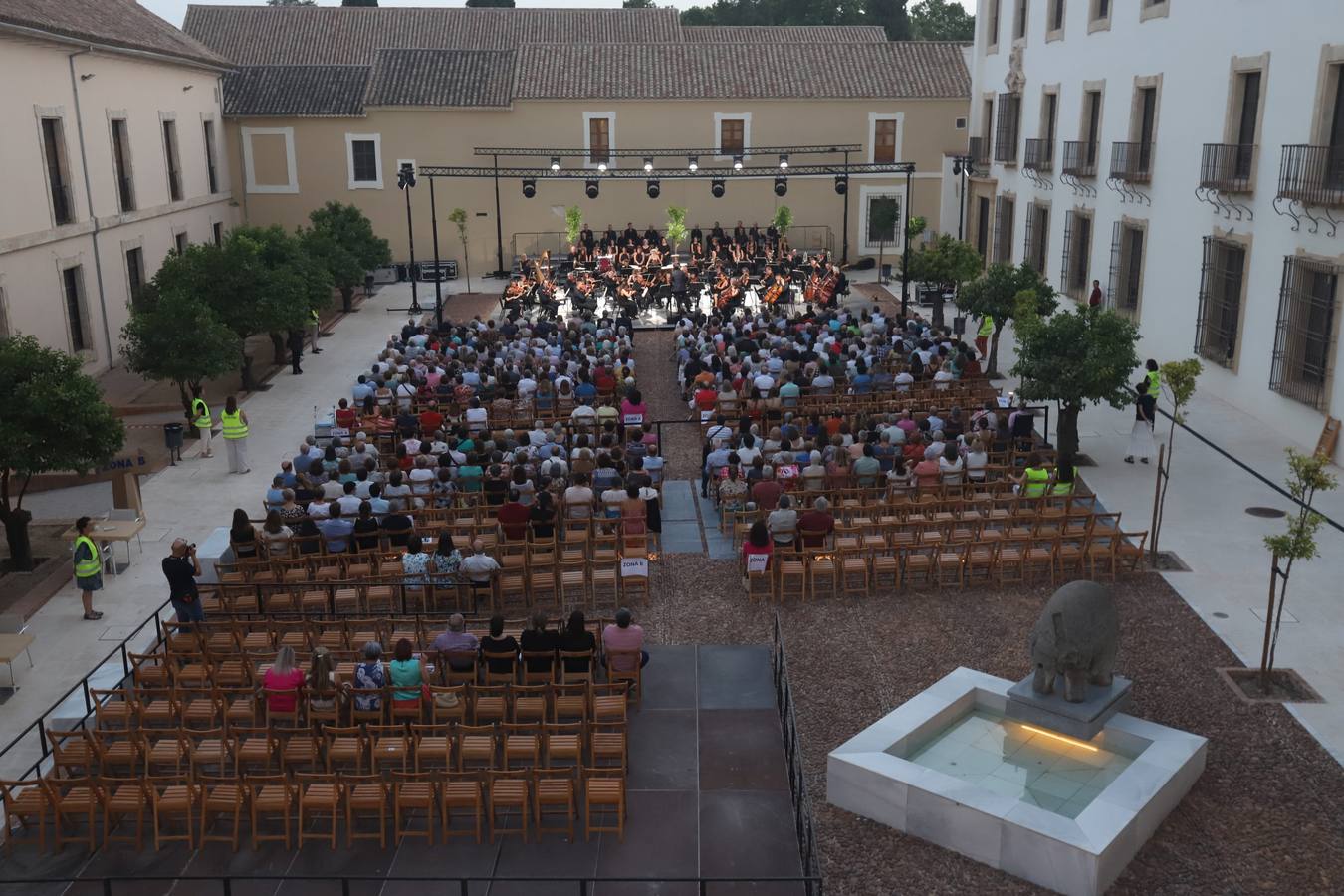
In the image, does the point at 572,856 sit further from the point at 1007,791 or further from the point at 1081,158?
the point at 1081,158

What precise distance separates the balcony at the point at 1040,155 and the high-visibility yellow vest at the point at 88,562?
23509 mm

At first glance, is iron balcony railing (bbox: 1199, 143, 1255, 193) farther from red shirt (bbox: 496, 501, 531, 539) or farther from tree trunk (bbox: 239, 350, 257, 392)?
tree trunk (bbox: 239, 350, 257, 392)

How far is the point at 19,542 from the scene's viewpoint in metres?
14.0

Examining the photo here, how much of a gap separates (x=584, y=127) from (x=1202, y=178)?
21109 mm

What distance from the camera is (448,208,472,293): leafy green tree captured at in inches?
1353

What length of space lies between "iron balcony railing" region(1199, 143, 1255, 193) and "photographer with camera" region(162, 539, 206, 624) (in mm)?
16874

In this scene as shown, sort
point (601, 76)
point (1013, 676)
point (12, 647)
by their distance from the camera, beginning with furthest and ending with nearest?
point (601, 76) → point (12, 647) → point (1013, 676)

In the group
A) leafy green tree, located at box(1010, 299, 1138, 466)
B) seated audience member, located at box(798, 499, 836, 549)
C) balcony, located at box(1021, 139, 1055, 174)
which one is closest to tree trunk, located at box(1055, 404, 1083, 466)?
leafy green tree, located at box(1010, 299, 1138, 466)

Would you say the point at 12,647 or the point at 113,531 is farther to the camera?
the point at 113,531

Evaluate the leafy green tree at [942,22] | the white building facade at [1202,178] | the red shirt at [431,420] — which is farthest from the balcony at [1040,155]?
the leafy green tree at [942,22]

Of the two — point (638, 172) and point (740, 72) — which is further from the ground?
point (740, 72)

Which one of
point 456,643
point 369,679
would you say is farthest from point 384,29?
point 369,679

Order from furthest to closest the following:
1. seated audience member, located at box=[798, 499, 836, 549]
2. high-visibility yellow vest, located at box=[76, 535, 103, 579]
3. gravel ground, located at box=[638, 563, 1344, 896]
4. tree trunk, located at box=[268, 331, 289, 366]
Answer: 1. tree trunk, located at box=[268, 331, 289, 366]
2. seated audience member, located at box=[798, 499, 836, 549]
3. high-visibility yellow vest, located at box=[76, 535, 103, 579]
4. gravel ground, located at box=[638, 563, 1344, 896]

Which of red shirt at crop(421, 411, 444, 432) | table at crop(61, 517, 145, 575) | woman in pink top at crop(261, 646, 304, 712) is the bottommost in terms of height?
table at crop(61, 517, 145, 575)
